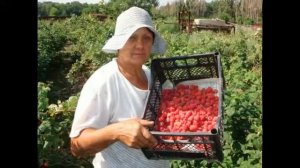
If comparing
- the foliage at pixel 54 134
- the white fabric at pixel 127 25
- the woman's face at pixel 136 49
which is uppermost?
the white fabric at pixel 127 25

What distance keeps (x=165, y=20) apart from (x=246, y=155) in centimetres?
677

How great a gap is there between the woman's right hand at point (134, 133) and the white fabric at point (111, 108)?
0.07m

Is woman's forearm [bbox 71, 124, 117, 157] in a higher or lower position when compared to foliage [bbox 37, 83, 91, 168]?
higher

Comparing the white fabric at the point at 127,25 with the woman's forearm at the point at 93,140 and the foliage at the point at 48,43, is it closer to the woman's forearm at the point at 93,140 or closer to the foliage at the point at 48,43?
the woman's forearm at the point at 93,140

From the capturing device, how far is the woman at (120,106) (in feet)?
4.51

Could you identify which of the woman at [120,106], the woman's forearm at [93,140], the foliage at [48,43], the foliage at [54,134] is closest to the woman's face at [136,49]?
the woman at [120,106]

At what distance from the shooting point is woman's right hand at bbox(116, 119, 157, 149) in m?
1.35

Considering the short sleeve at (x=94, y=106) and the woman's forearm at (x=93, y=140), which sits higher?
the short sleeve at (x=94, y=106)

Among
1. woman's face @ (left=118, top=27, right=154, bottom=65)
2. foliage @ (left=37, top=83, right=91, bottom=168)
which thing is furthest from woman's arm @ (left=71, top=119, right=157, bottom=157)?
foliage @ (left=37, top=83, right=91, bottom=168)

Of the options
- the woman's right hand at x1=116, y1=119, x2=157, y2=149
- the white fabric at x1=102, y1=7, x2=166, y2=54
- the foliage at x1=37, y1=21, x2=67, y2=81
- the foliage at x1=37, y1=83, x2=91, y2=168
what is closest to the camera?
the woman's right hand at x1=116, y1=119, x2=157, y2=149

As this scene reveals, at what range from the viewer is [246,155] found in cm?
264

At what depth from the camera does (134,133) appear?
1.34 m

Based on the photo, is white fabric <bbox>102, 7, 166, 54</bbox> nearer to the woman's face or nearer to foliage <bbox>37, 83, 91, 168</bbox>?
the woman's face
